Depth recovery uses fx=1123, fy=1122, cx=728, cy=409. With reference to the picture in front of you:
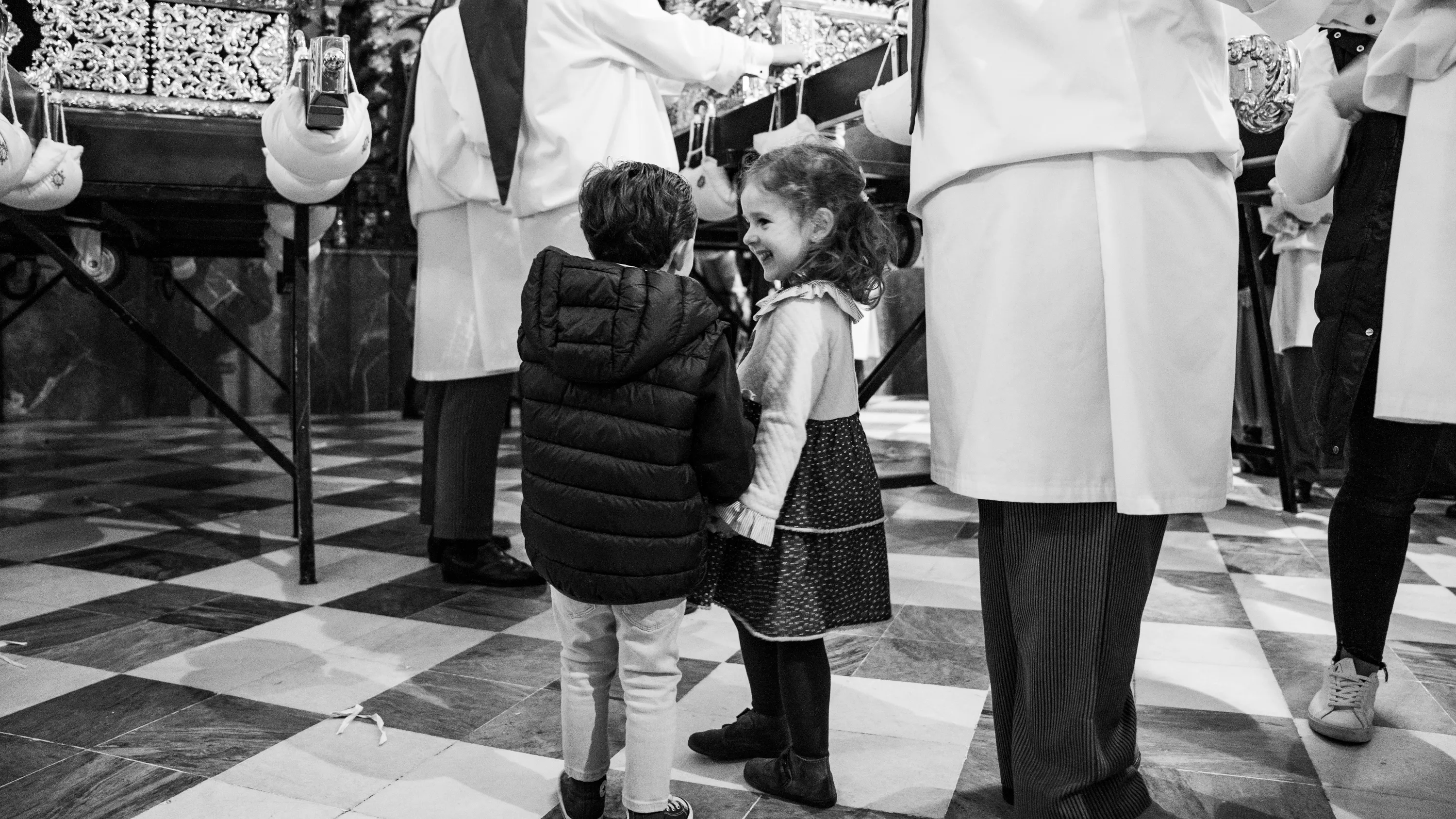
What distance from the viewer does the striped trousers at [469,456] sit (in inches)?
107

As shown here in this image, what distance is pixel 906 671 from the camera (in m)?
2.10

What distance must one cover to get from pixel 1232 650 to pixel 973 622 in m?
0.51

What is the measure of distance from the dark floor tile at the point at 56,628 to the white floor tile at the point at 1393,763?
89.2 inches

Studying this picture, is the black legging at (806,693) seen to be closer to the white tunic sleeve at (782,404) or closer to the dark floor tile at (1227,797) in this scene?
the white tunic sleeve at (782,404)

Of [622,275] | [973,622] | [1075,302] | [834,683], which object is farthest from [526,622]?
[1075,302]

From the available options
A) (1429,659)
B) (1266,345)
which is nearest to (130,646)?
(1429,659)

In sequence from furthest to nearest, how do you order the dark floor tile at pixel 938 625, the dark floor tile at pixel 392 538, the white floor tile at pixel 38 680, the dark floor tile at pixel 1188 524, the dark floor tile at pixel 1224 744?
the dark floor tile at pixel 1188 524 < the dark floor tile at pixel 392 538 < the dark floor tile at pixel 938 625 < the white floor tile at pixel 38 680 < the dark floor tile at pixel 1224 744

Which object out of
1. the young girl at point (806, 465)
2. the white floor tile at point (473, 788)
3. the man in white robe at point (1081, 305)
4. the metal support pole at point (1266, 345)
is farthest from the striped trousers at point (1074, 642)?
the metal support pole at point (1266, 345)

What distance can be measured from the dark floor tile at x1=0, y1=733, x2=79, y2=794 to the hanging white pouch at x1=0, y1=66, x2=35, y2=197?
1.34 m

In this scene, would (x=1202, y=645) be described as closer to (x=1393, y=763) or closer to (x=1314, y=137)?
(x=1393, y=763)

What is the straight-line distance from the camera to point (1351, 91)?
1631 millimetres

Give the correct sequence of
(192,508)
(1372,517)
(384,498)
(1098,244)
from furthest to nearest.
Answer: (384,498)
(192,508)
(1372,517)
(1098,244)

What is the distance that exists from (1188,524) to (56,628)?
3118 mm

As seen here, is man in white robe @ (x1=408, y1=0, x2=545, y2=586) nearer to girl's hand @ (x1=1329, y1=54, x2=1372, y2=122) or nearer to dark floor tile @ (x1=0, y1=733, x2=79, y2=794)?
dark floor tile @ (x1=0, y1=733, x2=79, y2=794)
